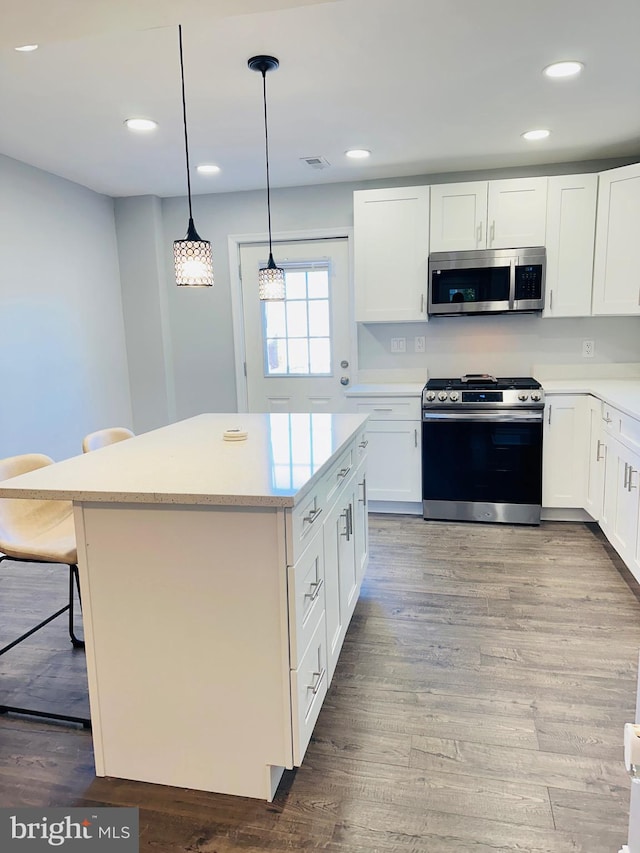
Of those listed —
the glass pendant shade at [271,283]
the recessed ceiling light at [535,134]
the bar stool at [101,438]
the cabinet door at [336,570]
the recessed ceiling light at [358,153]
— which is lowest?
the cabinet door at [336,570]

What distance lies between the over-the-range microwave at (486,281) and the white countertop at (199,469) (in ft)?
5.53

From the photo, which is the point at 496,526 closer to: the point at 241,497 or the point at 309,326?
the point at 309,326

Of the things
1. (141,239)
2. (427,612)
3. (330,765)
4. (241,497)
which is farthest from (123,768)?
(141,239)

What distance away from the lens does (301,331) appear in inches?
176

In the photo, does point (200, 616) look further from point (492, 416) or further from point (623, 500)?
point (492, 416)

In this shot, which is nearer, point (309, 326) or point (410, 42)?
point (410, 42)

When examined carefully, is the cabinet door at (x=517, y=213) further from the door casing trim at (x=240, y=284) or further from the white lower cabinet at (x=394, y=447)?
the white lower cabinet at (x=394, y=447)

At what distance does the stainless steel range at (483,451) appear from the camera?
3596mm

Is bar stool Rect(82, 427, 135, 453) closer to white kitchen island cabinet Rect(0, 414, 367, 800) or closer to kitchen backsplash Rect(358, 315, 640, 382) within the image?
white kitchen island cabinet Rect(0, 414, 367, 800)

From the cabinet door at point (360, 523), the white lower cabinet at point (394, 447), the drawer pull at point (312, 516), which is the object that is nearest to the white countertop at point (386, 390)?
the white lower cabinet at point (394, 447)

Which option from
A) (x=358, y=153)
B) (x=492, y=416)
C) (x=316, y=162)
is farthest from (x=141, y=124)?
(x=492, y=416)

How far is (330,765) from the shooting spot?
175cm

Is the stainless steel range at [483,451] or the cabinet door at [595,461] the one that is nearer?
the cabinet door at [595,461]

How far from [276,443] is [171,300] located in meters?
2.89
